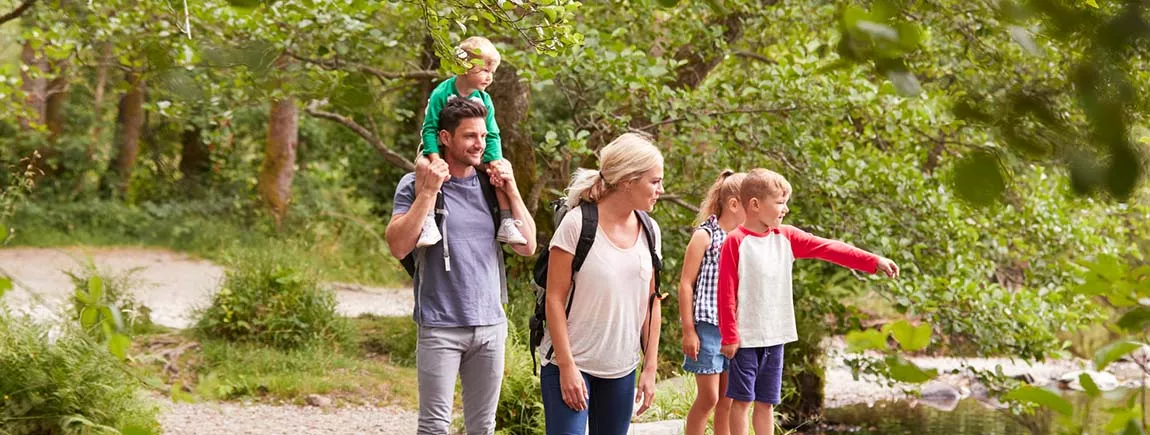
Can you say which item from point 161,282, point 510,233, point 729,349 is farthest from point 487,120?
point 161,282

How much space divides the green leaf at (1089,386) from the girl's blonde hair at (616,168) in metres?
2.22

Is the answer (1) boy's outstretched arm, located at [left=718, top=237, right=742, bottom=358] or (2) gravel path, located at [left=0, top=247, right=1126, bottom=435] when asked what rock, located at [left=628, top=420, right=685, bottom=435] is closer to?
(2) gravel path, located at [left=0, top=247, right=1126, bottom=435]

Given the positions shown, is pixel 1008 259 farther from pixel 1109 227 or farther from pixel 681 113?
pixel 681 113

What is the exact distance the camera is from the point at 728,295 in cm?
468

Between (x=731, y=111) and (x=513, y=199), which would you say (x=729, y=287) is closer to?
(x=513, y=199)

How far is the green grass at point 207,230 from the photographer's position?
49.6 feet

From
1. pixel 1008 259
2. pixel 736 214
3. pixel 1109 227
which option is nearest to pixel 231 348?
pixel 736 214

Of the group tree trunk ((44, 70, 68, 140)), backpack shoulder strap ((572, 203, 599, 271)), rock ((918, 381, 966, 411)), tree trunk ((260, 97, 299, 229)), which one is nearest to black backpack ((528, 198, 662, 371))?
backpack shoulder strap ((572, 203, 599, 271))

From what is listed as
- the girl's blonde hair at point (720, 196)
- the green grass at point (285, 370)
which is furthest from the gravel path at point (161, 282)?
the girl's blonde hair at point (720, 196)

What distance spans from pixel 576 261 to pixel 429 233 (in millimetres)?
460

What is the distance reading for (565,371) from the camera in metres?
3.42

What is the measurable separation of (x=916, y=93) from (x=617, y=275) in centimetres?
216

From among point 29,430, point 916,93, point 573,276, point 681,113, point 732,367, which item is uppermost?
point 681,113

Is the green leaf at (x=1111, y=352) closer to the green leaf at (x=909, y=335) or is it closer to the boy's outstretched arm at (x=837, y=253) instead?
the green leaf at (x=909, y=335)
